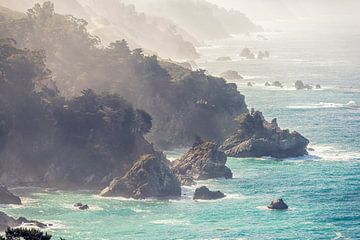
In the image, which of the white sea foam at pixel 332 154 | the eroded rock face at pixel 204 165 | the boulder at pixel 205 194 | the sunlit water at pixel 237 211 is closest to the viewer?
the sunlit water at pixel 237 211

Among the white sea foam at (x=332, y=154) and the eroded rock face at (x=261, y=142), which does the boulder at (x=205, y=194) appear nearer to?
the eroded rock face at (x=261, y=142)

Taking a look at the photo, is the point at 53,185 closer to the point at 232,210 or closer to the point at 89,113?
the point at 89,113

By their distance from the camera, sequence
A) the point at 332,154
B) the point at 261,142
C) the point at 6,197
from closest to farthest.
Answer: the point at 6,197
the point at 332,154
the point at 261,142

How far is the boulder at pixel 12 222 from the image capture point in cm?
12669

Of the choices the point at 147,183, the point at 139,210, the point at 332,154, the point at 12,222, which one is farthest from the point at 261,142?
the point at 12,222

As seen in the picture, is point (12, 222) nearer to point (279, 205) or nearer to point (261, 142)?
point (279, 205)

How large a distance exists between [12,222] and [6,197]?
1457 cm

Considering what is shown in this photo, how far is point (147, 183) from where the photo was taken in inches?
5935

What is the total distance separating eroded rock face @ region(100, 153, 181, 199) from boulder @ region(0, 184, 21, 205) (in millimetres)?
15036

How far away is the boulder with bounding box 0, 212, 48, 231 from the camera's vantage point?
127m

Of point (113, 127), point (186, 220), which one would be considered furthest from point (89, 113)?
point (186, 220)

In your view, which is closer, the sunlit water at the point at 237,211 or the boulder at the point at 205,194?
the sunlit water at the point at 237,211

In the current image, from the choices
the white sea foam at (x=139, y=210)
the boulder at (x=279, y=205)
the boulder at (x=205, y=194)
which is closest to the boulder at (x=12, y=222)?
the white sea foam at (x=139, y=210)

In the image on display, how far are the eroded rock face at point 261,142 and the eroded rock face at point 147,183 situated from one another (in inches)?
1287
